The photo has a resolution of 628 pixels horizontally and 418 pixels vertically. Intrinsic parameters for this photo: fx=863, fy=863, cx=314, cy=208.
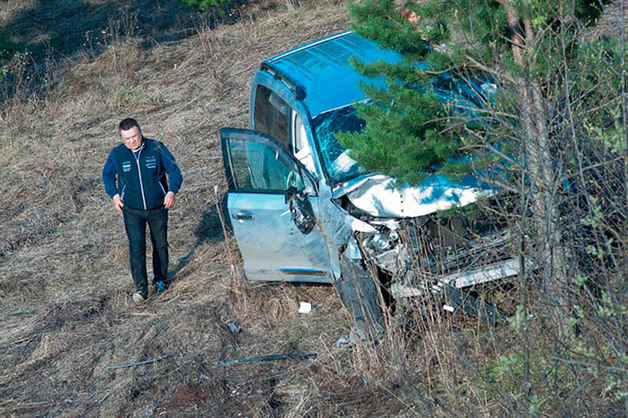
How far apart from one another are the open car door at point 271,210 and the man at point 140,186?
28.5 inches

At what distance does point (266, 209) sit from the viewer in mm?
6770

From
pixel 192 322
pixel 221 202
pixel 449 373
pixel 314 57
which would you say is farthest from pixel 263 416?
pixel 221 202

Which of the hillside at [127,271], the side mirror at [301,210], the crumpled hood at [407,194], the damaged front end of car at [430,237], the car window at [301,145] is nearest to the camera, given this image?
the damaged front end of car at [430,237]

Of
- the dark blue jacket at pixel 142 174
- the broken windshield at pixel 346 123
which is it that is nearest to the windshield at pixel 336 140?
the broken windshield at pixel 346 123

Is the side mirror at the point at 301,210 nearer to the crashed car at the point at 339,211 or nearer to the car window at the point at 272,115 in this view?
the crashed car at the point at 339,211

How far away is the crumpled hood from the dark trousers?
2093mm

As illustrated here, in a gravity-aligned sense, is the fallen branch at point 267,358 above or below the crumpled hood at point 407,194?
below

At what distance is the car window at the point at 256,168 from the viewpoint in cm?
695

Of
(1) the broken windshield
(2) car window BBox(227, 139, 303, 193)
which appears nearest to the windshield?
(1) the broken windshield

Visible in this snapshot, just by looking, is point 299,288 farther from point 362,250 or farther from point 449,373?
point 449,373

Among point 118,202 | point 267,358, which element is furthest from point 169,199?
point 267,358

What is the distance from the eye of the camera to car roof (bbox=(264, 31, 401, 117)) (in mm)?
7000

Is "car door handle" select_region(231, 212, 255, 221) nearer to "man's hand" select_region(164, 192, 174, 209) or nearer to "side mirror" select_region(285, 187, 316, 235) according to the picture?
"side mirror" select_region(285, 187, 316, 235)

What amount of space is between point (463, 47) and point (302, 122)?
1792mm
